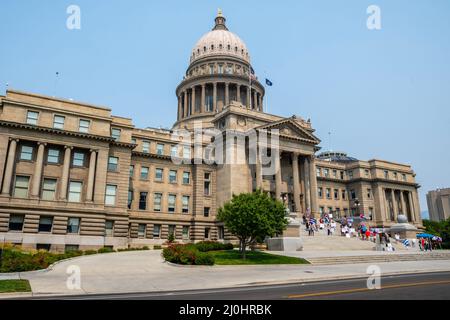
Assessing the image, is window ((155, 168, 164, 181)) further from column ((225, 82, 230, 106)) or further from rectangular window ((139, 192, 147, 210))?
column ((225, 82, 230, 106))

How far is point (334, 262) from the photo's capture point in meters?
30.2

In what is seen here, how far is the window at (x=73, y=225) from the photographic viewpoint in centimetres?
4134

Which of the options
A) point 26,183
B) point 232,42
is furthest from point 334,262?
point 232,42

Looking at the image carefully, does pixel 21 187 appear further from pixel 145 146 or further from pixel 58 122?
pixel 145 146

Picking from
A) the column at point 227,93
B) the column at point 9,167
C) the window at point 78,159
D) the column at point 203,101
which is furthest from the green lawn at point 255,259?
the column at point 203,101

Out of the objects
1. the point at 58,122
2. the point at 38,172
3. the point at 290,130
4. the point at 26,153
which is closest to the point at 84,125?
the point at 58,122

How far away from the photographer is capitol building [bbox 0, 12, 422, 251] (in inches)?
1597

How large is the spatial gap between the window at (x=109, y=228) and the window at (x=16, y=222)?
9696 millimetres

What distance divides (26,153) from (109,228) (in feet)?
45.3

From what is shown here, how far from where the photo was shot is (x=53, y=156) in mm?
43250

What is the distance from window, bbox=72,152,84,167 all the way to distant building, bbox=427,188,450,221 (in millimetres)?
173794

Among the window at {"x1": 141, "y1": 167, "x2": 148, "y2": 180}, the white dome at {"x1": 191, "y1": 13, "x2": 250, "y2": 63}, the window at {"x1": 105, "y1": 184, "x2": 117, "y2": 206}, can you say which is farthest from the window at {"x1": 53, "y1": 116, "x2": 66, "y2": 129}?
the white dome at {"x1": 191, "y1": 13, "x2": 250, "y2": 63}

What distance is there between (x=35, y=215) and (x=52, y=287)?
2757 centimetres
